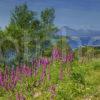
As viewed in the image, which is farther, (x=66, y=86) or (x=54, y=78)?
(x=54, y=78)

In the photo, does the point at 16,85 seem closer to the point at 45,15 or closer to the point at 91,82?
the point at 91,82

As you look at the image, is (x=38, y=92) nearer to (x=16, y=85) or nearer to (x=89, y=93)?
(x=16, y=85)

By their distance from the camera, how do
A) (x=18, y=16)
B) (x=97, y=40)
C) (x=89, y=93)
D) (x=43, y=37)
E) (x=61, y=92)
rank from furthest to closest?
(x=18, y=16), (x=43, y=37), (x=97, y=40), (x=89, y=93), (x=61, y=92)

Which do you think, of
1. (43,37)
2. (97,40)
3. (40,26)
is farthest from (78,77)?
Result: (40,26)

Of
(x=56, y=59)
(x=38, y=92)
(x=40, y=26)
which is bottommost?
(x=38, y=92)

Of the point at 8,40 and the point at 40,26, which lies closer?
the point at 8,40

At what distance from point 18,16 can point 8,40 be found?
542cm

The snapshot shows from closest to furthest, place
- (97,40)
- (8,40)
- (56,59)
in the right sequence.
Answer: (56,59) < (97,40) < (8,40)

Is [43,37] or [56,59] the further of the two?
[43,37]

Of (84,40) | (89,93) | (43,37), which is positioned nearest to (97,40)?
(84,40)

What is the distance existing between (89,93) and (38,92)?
6.43ft

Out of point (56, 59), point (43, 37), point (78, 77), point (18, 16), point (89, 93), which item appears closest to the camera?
point (89, 93)

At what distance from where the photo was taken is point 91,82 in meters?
10.4

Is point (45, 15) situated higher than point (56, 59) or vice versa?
point (45, 15)
